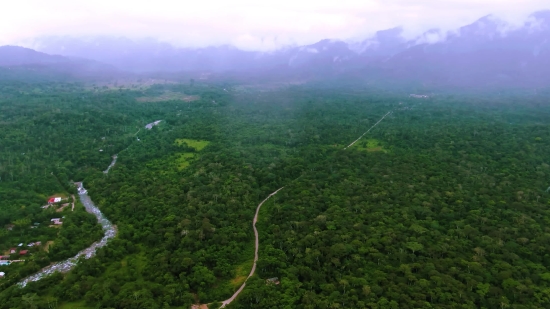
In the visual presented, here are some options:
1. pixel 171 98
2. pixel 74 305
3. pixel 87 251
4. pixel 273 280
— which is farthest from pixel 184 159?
pixel 171 98

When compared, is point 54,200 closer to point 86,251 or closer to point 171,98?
point 86,251

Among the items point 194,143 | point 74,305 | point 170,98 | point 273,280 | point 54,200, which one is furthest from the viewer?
point 170,98

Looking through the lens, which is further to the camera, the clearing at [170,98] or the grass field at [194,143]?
the clearing at [170,98]

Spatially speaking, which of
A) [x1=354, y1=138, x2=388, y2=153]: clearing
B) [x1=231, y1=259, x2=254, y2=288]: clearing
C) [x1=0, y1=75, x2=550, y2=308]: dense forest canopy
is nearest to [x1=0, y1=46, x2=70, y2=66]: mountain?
[x1=0, y1=75, x2=550, y2=308]: dense forest canopy

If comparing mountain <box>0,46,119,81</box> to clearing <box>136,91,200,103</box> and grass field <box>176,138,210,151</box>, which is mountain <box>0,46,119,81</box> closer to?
clearing <box>136,91,200,103</box>

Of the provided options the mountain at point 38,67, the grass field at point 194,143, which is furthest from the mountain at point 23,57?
the grass field at point 194,143

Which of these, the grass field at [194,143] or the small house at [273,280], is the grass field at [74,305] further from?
the grass field at [194,143]

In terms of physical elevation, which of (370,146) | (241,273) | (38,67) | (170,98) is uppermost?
A: (38,67)

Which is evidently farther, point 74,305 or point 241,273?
point 241,273

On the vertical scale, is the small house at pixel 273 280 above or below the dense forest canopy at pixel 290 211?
below
